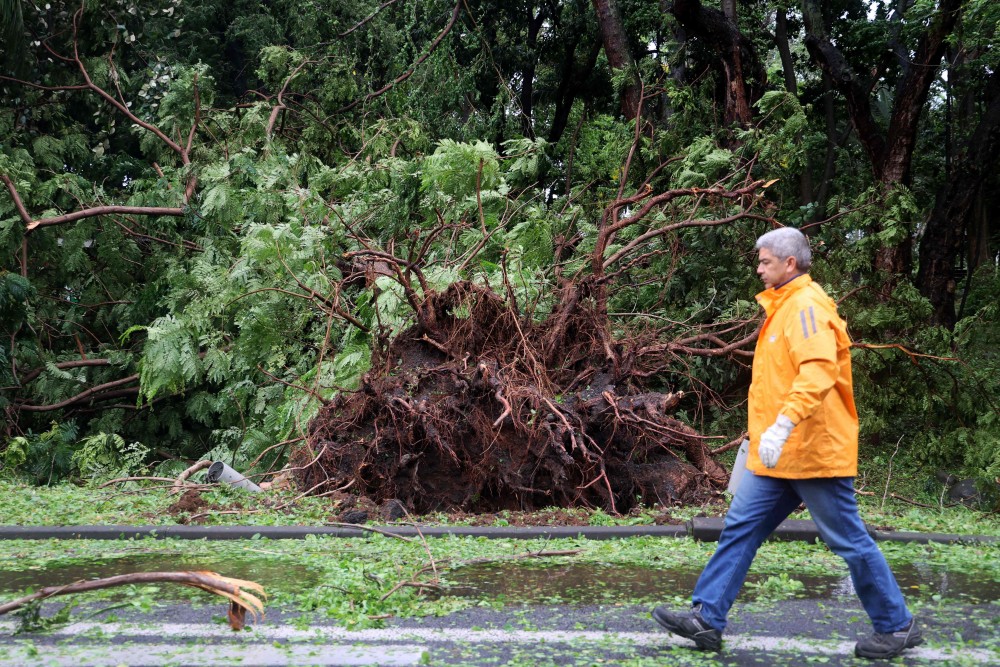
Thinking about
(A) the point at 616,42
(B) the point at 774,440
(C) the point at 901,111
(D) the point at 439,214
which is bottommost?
(B) the point at 774,440

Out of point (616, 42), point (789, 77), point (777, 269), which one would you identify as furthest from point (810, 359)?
point (616, 42)

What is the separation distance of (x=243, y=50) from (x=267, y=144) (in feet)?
31.1

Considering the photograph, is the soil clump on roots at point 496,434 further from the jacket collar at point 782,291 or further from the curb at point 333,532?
the jacket collar at point 782,291

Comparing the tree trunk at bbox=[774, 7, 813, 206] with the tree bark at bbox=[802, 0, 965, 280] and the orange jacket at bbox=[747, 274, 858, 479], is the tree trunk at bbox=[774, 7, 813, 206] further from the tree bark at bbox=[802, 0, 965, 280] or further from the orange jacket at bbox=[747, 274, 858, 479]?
the orange jacket at bbox=[747, 274, 858, 479]

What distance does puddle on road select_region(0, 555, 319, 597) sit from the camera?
5340 millimetres

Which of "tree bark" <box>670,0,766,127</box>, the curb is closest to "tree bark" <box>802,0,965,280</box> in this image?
"tree bark" <box>670,0,766,127</box>

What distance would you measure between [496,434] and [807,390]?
4.48 metres

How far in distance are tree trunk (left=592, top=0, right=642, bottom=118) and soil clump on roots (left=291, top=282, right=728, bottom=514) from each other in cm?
672

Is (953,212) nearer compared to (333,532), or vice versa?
(333,532)

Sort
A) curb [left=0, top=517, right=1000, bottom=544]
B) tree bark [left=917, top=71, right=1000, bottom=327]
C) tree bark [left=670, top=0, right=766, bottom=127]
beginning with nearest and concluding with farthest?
curb [left=0, top=517, right=1000, bottom=544] < tree bark [left=917, top=71, right=1000, bottom=327] < tree bark [left=670, top=0, right=766, bottom=127]

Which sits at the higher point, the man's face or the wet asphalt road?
the man's face

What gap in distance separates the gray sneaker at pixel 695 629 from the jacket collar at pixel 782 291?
1.39 m

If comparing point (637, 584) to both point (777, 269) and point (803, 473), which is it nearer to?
point (803, 473)

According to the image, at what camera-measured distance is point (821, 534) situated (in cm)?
411
